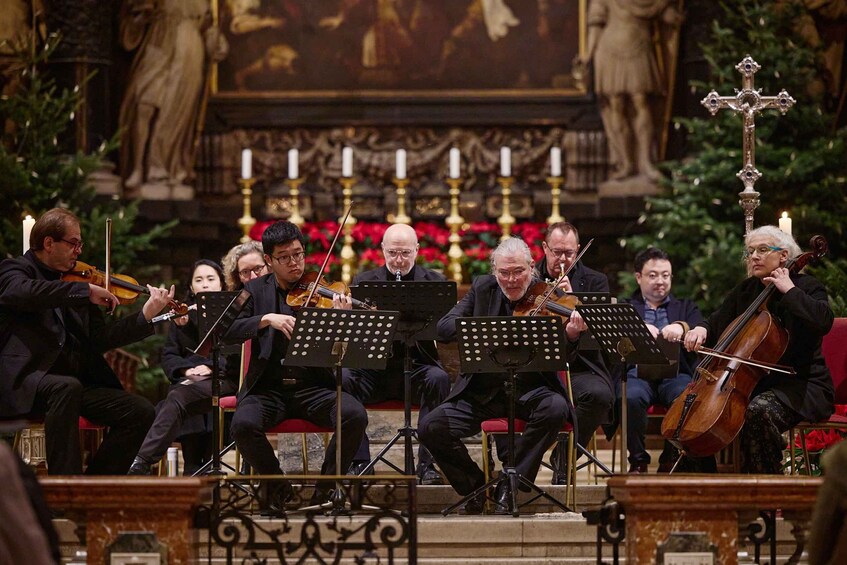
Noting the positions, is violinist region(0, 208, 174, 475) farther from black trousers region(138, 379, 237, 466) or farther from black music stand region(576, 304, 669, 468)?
black music stand region(576, 304, 669, 468)

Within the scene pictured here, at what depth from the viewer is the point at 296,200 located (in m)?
11.8

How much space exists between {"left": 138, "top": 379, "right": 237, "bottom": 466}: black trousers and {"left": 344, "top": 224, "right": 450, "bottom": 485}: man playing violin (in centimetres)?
78

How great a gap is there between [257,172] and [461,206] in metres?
1.88

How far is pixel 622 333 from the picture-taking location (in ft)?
23.0

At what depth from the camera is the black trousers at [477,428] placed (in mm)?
7160

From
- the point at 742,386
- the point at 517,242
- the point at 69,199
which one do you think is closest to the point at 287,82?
the point at 69,199

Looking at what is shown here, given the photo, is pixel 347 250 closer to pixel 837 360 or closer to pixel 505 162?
pixel 505 162

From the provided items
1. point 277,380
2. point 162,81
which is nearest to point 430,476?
point 277,380

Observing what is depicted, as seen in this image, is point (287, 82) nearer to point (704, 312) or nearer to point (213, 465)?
point (704, 312)

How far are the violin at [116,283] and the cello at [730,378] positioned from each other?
8.33 ft

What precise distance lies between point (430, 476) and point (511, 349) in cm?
139

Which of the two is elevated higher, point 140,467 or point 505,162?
point 505,162

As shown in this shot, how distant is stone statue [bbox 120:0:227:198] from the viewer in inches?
477

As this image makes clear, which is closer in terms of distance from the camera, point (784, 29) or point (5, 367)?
point (5, 367)
